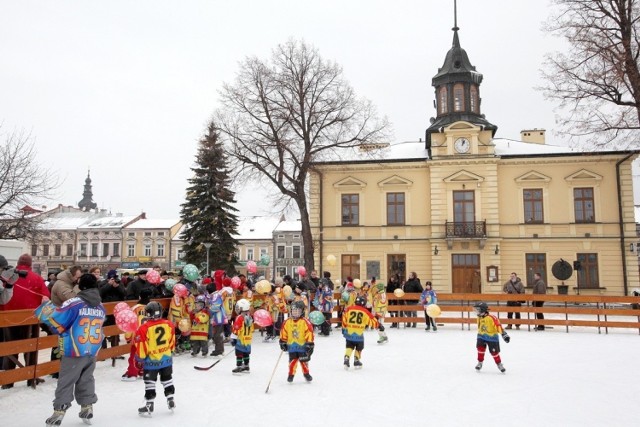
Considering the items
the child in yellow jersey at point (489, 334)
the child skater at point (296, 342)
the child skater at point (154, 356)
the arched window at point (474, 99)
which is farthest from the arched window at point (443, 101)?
the child skater at point (154, 356)

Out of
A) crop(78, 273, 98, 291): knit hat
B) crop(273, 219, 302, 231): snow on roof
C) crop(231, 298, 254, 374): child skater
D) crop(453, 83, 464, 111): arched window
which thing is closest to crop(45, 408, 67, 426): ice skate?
crop(78, 273, 98, 291): knit hat

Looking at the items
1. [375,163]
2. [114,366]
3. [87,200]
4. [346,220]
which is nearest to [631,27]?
[375,163]

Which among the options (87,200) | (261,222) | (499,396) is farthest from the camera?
(87,200)

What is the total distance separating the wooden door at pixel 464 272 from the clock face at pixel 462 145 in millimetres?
6332

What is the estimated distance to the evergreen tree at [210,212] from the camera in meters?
33.1

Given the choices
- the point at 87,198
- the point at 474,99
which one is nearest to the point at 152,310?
the point at 474,99

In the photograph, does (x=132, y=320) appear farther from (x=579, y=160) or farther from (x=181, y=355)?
(x=579, y=160)

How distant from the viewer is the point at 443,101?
3412 cm

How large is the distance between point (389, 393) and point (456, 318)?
10452 mm

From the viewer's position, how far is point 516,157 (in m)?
30.4

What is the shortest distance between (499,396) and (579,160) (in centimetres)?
2556

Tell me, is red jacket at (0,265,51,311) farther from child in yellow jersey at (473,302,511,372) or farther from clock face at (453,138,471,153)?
clock face at (453,138,471,153)

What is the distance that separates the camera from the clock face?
30703 mm

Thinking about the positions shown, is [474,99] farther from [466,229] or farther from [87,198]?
[87,198]
